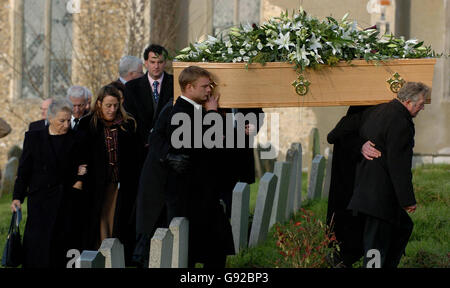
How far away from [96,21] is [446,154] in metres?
7.07

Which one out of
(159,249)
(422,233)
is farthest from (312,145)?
(159,249)

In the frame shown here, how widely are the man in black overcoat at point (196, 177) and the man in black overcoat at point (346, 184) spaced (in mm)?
1177

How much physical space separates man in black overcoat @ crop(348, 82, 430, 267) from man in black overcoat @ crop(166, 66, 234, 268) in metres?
1.06

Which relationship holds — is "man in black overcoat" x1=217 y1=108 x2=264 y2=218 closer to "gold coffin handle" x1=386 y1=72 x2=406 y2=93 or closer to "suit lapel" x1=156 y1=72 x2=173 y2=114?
"suit lapel" x1=156 y1=72 x2=173 y2=114

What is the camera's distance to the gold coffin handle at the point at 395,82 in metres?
7.57

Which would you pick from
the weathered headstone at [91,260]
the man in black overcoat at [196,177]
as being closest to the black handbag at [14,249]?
the man in black overcoat at [196,177]

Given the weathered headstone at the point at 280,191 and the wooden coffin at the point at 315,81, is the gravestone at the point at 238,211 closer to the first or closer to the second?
the weathered headstone at the point at 280,191

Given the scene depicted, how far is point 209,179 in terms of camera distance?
7.22 m

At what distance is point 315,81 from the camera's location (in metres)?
7.56

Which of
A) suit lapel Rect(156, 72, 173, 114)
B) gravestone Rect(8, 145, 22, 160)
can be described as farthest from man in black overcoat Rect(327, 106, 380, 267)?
gravestone Rect(8, 145, 22, 160)

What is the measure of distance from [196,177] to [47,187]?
5.14ft

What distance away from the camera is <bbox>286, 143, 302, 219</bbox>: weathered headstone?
427 inches
